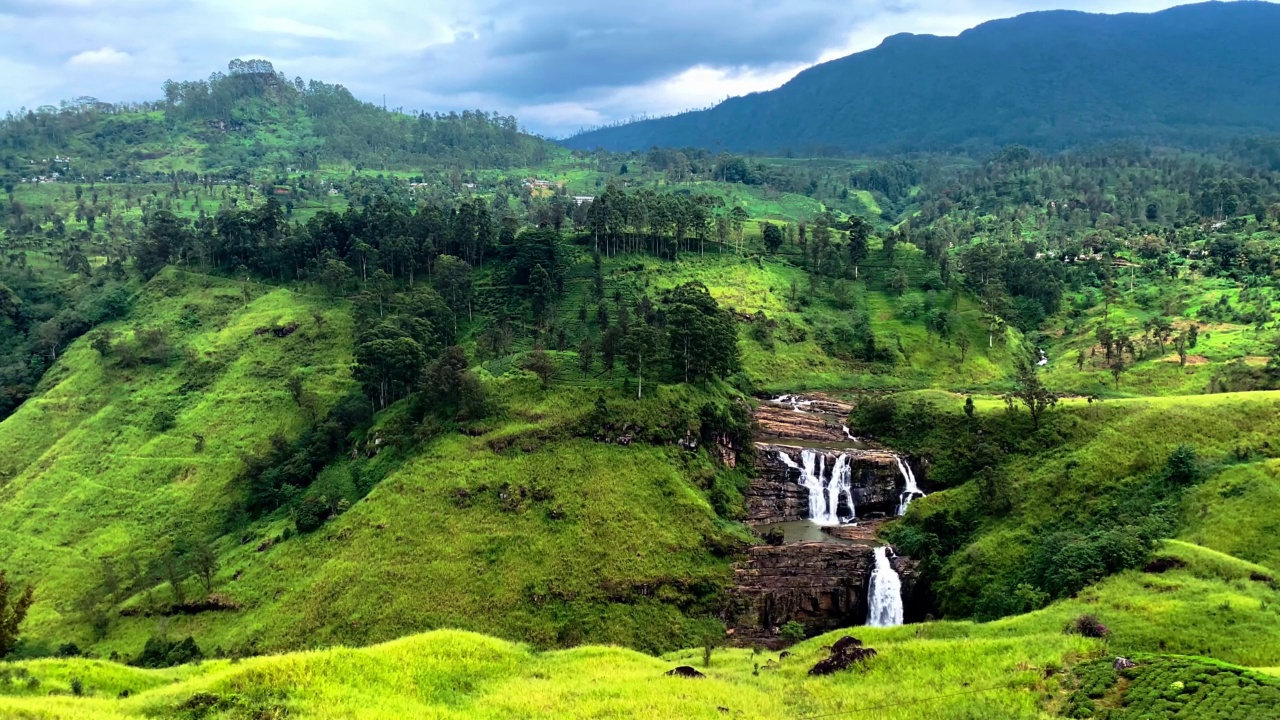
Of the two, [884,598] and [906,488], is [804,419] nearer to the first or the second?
[906,488]

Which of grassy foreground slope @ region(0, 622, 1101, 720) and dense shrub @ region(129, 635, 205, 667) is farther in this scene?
dense shrub @ region(129, 635, 205, 667)

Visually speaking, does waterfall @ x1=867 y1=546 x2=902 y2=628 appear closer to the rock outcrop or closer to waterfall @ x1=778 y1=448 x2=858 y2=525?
waterfall @ x1=778 y1=448 x2=858 y2=525

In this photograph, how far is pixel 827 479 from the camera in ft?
192

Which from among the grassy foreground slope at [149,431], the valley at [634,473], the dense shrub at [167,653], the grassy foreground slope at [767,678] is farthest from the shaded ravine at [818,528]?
the grassy foreground slope at [149,431]

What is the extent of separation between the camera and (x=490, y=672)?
96.7 feet

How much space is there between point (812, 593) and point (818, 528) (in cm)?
885

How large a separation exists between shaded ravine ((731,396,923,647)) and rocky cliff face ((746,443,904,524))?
8 centimetres

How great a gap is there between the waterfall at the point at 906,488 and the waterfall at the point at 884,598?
8.65 m

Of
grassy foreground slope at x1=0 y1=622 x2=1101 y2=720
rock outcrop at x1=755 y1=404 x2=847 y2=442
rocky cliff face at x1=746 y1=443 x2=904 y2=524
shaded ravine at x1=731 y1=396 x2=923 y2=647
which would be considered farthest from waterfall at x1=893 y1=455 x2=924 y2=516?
grassy foreground slope at x1=0 y1=622 x2=1101 y2=720

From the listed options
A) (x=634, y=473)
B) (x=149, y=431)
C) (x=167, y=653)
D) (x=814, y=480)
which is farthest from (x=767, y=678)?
(x=149, y=431)

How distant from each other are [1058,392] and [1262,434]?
26.5 m

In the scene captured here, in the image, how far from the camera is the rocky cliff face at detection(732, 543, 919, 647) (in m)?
47.0

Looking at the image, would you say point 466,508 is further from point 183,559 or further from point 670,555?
point 183,559

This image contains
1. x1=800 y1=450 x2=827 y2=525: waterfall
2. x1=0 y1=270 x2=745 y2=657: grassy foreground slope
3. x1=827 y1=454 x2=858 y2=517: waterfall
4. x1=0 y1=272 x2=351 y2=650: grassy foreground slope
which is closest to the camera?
x1=0 y1=270 x2=745 y2=657: grassy foreground slope
